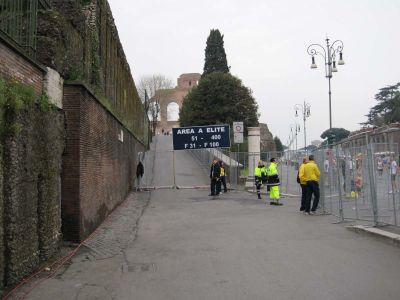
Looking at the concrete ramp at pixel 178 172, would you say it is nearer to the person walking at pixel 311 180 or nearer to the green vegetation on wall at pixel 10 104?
the person walking at pixel 311 180

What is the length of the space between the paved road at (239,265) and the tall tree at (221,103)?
3530 centimetres

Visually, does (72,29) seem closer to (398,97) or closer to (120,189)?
(120,189)

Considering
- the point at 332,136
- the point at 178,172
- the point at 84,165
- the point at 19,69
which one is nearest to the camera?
the point at 19,69

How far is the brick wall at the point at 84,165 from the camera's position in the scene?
9352 mm

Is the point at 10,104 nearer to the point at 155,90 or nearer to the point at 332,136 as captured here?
the point at 332,136

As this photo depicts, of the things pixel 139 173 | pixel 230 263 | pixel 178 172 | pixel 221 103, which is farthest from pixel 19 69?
pixel 221 103

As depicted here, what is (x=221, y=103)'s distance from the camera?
48250mm

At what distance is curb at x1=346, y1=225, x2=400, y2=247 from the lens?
28.2 feet

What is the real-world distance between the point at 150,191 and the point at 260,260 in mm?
15625

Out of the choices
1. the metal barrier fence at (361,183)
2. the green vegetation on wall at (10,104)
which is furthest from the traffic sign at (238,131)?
the green vegetation on wall at (10,104)

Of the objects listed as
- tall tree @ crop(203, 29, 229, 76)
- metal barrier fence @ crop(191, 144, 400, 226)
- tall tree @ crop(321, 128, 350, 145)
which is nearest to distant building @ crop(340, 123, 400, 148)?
metal barrier fence @ crop(191, 144, 400, 226)

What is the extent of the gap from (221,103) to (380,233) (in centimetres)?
3950

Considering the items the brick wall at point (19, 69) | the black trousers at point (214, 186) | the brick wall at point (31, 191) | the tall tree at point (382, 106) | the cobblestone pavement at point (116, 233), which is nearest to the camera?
the brick wall at point (31, 191)

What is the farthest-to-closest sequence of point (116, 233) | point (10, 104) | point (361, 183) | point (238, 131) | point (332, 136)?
point (238, 131) < point (332, 136) < point (361, 183) < point (116, 233) < point (10, 104)
